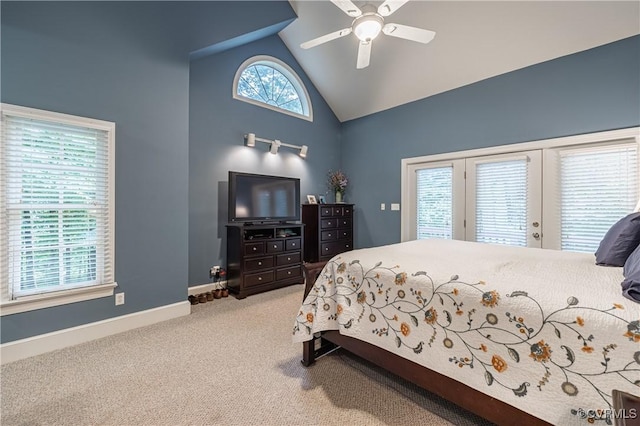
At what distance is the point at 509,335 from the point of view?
1.14 meters

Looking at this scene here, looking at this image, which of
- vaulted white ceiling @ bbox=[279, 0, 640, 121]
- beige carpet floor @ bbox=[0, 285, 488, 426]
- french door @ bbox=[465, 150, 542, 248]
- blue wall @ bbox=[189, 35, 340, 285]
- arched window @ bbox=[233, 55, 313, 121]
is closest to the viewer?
beige carpet floor @ bbox=[0, 285, 488, 426]

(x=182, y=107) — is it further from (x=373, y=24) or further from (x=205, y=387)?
(x=205, y=387)

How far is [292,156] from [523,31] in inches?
136

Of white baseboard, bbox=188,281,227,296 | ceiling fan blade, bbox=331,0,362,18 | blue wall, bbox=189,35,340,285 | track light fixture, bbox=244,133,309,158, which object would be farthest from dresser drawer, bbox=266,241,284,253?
ceiling fan blade, bbox=331,0,362,18

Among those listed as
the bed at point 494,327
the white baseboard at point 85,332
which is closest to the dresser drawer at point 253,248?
the white baseboard at point 85,332

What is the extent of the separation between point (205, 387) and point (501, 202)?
3.96 m

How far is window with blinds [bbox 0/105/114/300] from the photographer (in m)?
2.07

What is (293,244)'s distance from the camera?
4.04m

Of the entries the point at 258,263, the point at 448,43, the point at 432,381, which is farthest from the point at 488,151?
the point at 258,263

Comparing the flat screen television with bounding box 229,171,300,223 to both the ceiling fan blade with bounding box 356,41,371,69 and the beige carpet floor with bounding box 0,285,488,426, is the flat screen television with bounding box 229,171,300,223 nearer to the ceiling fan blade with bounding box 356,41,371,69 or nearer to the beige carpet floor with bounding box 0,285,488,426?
the beige carpet floor with bounding box 0,285,488,426

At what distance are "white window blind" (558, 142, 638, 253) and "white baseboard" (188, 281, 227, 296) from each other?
4.40 meters

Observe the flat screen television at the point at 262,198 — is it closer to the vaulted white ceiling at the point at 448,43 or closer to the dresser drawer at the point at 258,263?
the dresser drawer at the point at 258,263

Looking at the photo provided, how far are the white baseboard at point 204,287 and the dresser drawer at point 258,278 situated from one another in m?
0.54

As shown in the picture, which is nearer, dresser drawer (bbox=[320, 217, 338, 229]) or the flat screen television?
the flat screen television
